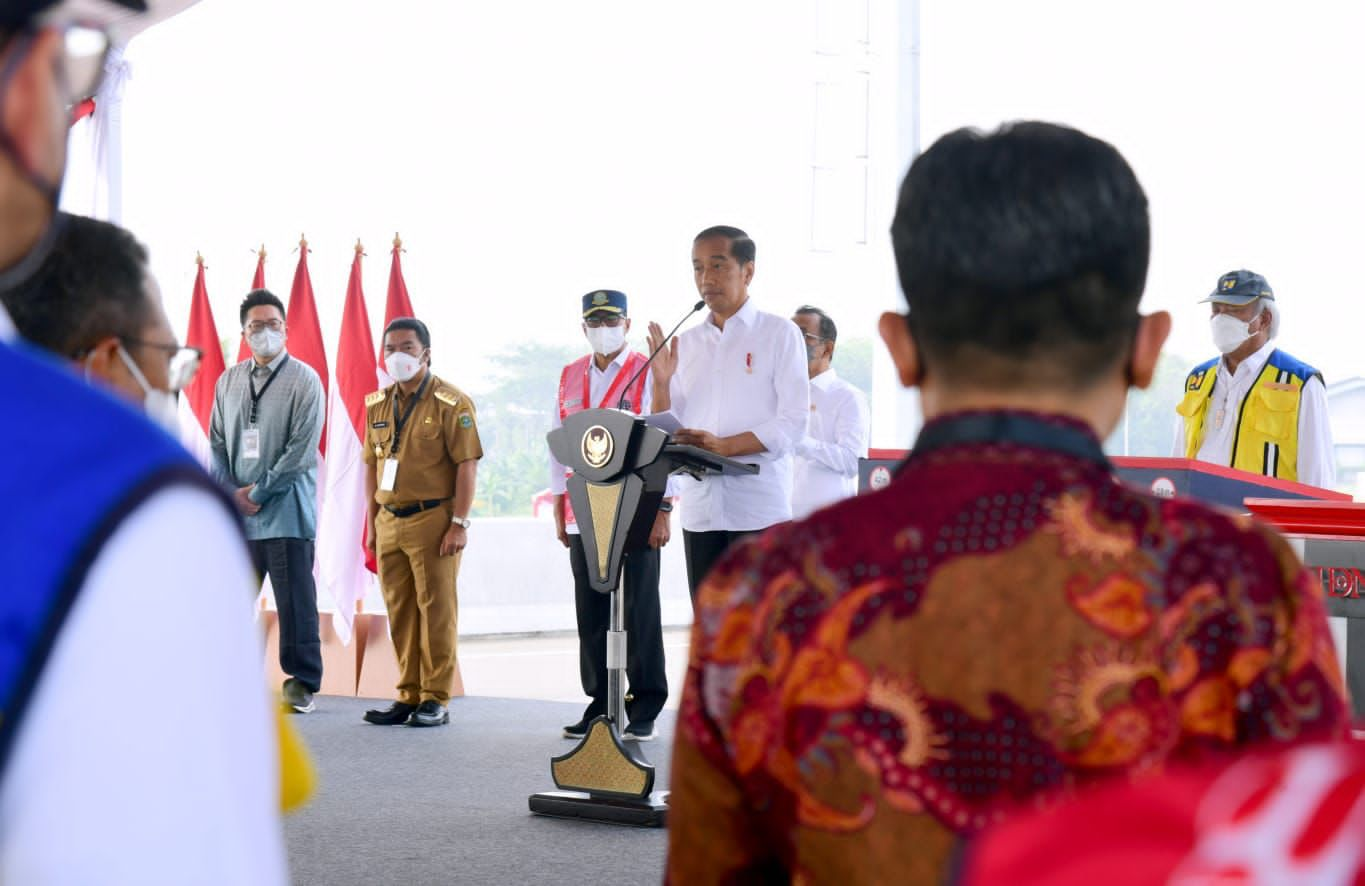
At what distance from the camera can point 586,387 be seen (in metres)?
5.18

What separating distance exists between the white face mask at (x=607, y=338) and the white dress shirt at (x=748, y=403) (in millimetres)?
673

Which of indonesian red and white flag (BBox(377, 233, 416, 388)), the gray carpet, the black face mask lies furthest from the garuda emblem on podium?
the black face mask

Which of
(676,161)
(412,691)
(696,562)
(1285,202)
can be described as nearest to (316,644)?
(412,691)

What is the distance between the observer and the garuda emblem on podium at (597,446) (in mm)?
3549

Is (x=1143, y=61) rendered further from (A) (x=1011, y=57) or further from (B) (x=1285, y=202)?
(A) (x=1011, y=57)

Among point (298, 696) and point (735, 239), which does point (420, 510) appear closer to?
point (298, 696)

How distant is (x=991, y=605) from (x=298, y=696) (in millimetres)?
5276

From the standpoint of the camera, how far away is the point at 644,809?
3.68 meters

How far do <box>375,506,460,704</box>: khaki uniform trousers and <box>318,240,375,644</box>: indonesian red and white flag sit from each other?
2.21 feet

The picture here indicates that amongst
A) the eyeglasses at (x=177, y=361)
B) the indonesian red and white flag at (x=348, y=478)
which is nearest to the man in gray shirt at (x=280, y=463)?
the indonesian red and white flag at (x=348, y=478)

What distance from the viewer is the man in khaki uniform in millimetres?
5340

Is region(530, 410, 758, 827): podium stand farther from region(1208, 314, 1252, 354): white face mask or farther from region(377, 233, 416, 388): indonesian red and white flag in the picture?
region(377, 233, 416, 388): indonesian red and white flag

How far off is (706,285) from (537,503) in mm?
7754

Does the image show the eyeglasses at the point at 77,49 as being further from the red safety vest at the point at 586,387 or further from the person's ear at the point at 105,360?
the red safety vest at the point at 586,387
